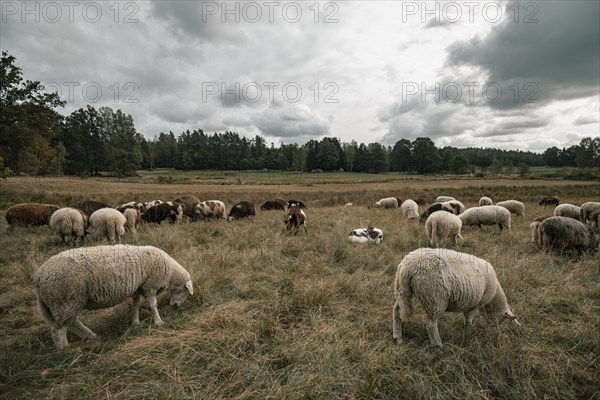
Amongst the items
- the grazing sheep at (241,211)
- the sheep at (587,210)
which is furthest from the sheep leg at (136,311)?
the sheep at (587,210)

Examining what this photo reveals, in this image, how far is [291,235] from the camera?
11133 mm

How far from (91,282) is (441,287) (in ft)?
17.2

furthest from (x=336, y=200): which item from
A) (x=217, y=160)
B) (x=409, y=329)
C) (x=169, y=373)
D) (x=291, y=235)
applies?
(x=217, y=160)

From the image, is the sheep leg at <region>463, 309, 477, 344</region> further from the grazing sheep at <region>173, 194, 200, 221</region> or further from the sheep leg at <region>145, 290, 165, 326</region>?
the grazing sheep at <region>173, 194, 200, 221</region>

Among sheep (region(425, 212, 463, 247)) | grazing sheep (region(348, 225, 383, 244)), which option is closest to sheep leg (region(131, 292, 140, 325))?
grazing sheep (region(348, 225, 383, 244))

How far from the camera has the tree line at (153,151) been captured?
21.9 m

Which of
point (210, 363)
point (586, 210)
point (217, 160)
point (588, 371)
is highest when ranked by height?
point (217, 160)

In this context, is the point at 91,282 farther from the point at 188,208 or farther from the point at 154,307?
the point at 188,208

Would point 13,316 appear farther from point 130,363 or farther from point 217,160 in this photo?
point 217,160

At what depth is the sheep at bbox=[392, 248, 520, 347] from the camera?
369cm

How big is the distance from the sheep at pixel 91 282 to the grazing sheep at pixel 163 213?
10.3 metres

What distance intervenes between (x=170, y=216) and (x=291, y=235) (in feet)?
25.5

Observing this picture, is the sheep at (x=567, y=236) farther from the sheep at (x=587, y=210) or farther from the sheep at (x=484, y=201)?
the sheep at (x=484, y=201)

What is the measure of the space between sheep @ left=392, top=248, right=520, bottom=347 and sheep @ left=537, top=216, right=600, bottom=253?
19.4 feet
